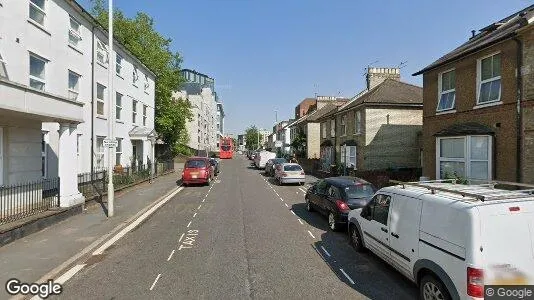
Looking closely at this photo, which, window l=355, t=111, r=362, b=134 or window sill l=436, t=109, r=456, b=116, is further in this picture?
window l=355, t=111, r=362, b=134

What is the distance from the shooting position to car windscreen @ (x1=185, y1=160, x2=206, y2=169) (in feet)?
73.8

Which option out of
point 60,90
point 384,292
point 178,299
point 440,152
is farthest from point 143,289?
point 440,152

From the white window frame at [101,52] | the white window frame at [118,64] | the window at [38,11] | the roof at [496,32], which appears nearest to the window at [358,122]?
the roof at [496,32]

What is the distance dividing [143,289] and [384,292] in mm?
4226

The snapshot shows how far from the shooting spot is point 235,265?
23.9 feet

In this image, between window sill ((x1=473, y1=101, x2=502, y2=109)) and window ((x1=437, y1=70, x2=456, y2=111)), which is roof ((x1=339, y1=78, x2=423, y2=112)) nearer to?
window ((x1=437, y1=70, x2=456, y2=111))

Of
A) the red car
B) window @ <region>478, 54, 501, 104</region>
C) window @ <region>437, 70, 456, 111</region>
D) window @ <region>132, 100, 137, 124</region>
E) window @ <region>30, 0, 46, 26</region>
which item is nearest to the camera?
window @ <region>478, 54, 501, 104</region>

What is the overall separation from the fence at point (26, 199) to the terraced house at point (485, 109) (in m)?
15.0

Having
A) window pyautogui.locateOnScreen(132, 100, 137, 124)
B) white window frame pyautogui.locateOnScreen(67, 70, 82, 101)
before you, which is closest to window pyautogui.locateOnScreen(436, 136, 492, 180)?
white window frame pyautogui.locateOnScreen(67, 70, 82, 101)

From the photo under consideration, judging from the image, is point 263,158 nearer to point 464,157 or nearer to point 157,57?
point 157,57

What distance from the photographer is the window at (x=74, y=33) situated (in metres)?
16.4

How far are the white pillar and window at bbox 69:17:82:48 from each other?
6.63m

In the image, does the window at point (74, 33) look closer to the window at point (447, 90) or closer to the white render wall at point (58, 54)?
the white render wall at point (58, 54)

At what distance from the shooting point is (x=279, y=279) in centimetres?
654
